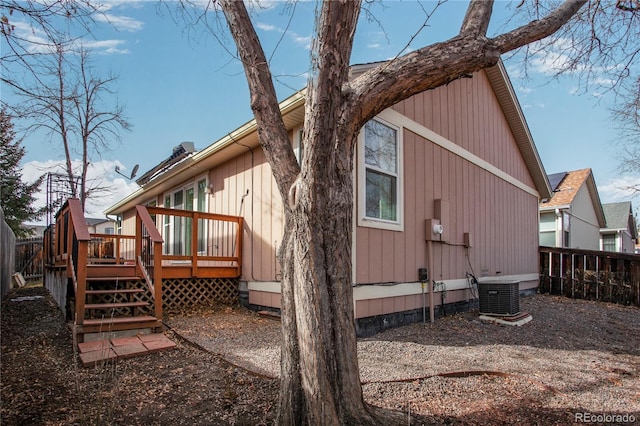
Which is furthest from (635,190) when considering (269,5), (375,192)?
(269,5)

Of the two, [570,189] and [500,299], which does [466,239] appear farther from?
[570,189]

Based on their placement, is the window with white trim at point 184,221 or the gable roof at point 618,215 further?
the gable roof at point 618,215

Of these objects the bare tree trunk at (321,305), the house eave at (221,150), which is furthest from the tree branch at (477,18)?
the house eave at (221,150)

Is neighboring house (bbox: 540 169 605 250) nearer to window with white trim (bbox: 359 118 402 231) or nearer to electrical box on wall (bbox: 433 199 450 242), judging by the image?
electrical box on wall (bbox: 433 199 450 242)

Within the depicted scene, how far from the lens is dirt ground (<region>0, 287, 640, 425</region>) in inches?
110

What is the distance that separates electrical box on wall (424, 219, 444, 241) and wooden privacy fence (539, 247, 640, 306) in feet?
18.4

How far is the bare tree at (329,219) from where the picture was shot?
2.27m

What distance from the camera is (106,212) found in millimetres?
15172

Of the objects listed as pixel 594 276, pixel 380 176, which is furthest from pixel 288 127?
pixel 594 276

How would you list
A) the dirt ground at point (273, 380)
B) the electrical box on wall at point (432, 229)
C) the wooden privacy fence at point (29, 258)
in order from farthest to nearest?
the wooden privacy fence at point (29, 258) < the electrical box on wall at point (432, 229) < the dirt ground at point (273, 380)

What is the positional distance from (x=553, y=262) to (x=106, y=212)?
599 inches

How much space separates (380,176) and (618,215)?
24041 mm

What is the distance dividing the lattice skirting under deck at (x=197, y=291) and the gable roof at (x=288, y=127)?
93.4 inches

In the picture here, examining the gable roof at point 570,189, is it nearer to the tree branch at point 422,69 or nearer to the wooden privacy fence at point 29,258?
the tree branch at point 422,69
